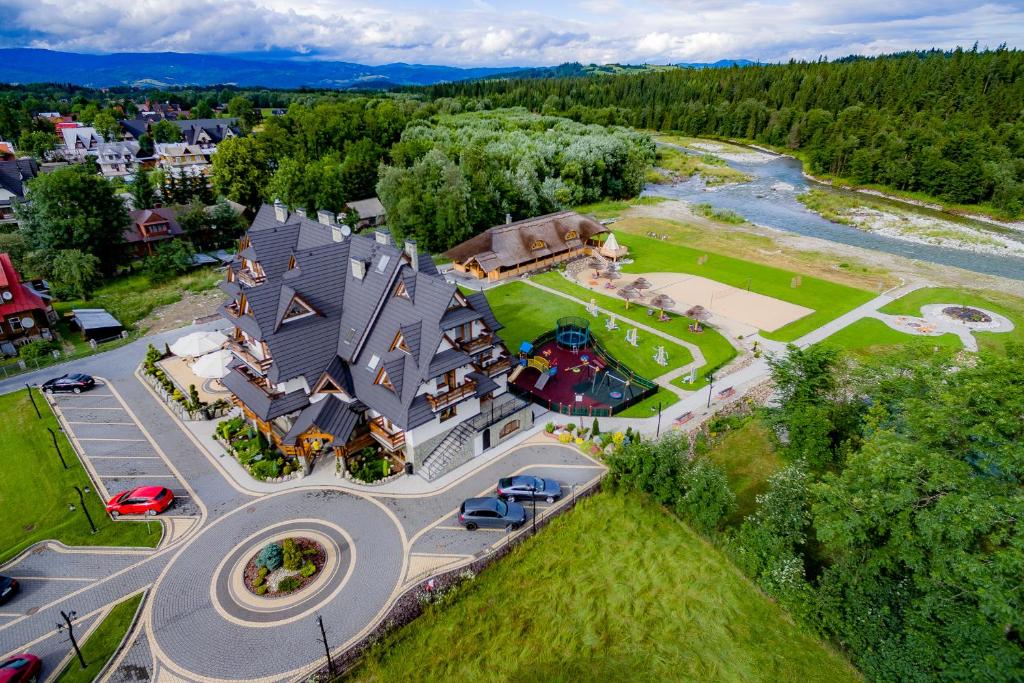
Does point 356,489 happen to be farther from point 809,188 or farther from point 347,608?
point 809,188

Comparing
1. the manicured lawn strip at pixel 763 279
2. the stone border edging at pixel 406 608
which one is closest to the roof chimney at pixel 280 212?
the stone border edging at pixel 406 608

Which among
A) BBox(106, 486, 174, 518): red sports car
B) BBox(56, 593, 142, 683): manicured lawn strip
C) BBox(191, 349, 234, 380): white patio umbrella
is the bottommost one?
BBox(56, 593, 142, 683): manicured lawn strip

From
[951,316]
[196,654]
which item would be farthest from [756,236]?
[196,654]

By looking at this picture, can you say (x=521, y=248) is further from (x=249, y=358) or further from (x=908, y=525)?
(x=908, y=525)

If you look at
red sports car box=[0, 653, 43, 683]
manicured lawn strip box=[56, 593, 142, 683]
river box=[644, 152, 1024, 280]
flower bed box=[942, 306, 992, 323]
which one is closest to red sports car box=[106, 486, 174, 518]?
manicured lawn strip box=[56, 593, 142, 683]

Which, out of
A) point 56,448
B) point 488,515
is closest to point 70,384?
point 56,448

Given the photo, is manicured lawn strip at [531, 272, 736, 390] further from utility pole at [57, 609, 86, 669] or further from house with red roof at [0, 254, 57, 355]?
house with red roof at [0, 254, 57, 355]

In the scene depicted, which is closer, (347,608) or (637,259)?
(347,608)
